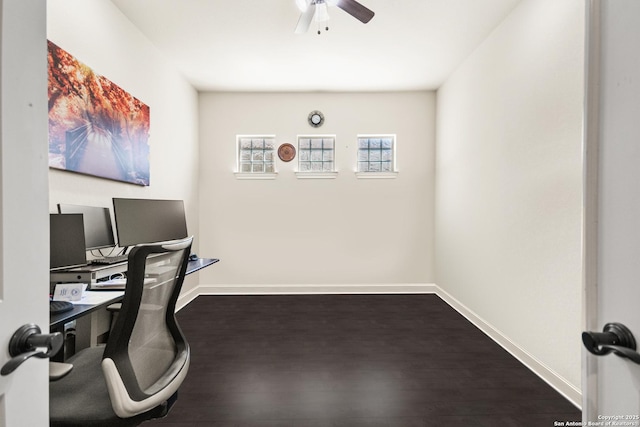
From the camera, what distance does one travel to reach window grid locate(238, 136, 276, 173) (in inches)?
200

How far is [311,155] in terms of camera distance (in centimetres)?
507

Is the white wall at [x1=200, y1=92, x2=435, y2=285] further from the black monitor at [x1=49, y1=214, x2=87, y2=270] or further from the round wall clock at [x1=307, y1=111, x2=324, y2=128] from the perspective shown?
the black monitor at [x1=49, y1=214, x2=87, y2=270]

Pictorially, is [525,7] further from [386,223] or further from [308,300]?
[308,300]

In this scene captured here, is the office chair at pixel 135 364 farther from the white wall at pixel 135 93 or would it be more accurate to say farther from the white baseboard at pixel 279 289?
the white baseboard at pixel 279 289

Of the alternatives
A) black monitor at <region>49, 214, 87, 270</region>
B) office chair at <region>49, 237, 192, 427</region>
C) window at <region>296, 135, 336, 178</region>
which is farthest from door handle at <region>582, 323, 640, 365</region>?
window at <region>296, 135, 336, 178</region>

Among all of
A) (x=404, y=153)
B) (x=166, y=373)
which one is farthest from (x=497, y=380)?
A: (x=404, y=153)

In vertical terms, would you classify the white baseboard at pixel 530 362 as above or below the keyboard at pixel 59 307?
below

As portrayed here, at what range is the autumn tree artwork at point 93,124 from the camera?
2.16 m

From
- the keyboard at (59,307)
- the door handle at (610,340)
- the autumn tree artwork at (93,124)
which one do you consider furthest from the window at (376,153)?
the door handle at (610,340)

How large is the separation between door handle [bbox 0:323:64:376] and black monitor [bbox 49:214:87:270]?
139 cm

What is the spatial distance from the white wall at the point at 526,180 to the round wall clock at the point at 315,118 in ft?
6.60

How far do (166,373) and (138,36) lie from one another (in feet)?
11.2

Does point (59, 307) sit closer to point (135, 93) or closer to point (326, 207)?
point (135, 93)

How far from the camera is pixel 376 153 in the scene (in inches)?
200
